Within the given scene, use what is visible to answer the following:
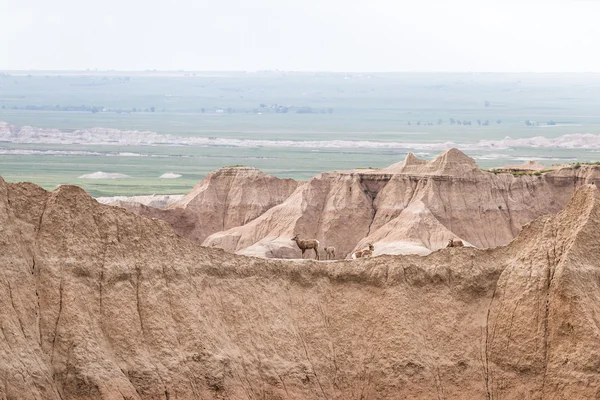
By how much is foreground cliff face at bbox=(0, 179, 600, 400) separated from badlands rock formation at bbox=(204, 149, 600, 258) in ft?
156

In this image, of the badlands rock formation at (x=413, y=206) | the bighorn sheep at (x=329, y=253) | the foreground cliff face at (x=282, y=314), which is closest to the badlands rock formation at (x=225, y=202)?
the badlands rock formation at (x=413, y=206)

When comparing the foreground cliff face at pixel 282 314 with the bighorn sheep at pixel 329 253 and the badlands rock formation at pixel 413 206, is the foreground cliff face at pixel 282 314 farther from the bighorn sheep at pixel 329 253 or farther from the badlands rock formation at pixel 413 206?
the badlands rock formation at pixel 413 206

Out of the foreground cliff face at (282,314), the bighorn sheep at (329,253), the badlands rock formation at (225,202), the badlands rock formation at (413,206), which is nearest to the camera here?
the foreground cliff face at (282,314)

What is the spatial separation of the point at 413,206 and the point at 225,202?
19.0 m

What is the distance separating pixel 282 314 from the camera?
60.6 m

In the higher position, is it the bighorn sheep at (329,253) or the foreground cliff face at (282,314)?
the foreground cliff face at (282,314)

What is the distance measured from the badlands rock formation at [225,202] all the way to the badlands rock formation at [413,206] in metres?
4.58

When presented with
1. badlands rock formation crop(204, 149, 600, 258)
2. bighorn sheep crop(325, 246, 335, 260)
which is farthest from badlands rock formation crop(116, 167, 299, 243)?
bighorn sheep crop(325, 246, 335, 260)

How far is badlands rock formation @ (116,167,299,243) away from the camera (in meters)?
123

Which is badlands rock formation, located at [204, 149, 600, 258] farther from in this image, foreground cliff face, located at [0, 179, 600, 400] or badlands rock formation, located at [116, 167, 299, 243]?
foreground cliff face, located at [0, 179, 600, 400]

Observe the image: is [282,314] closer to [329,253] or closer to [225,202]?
[329,253]

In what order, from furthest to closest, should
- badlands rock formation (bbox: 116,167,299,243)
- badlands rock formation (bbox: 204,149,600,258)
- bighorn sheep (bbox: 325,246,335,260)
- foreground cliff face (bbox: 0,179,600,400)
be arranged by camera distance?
badlands rock formation (bbox: 116,167,299,243) → badlands rock formation (bbox: 204,149,600,258) → bighorn sheep (bbox: 325,246,335,260) → foreground cliff face (bbox: 0,179,600,400)

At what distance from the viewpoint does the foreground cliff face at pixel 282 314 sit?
5500 centimetres

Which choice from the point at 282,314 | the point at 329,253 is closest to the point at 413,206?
the point at 329,253
